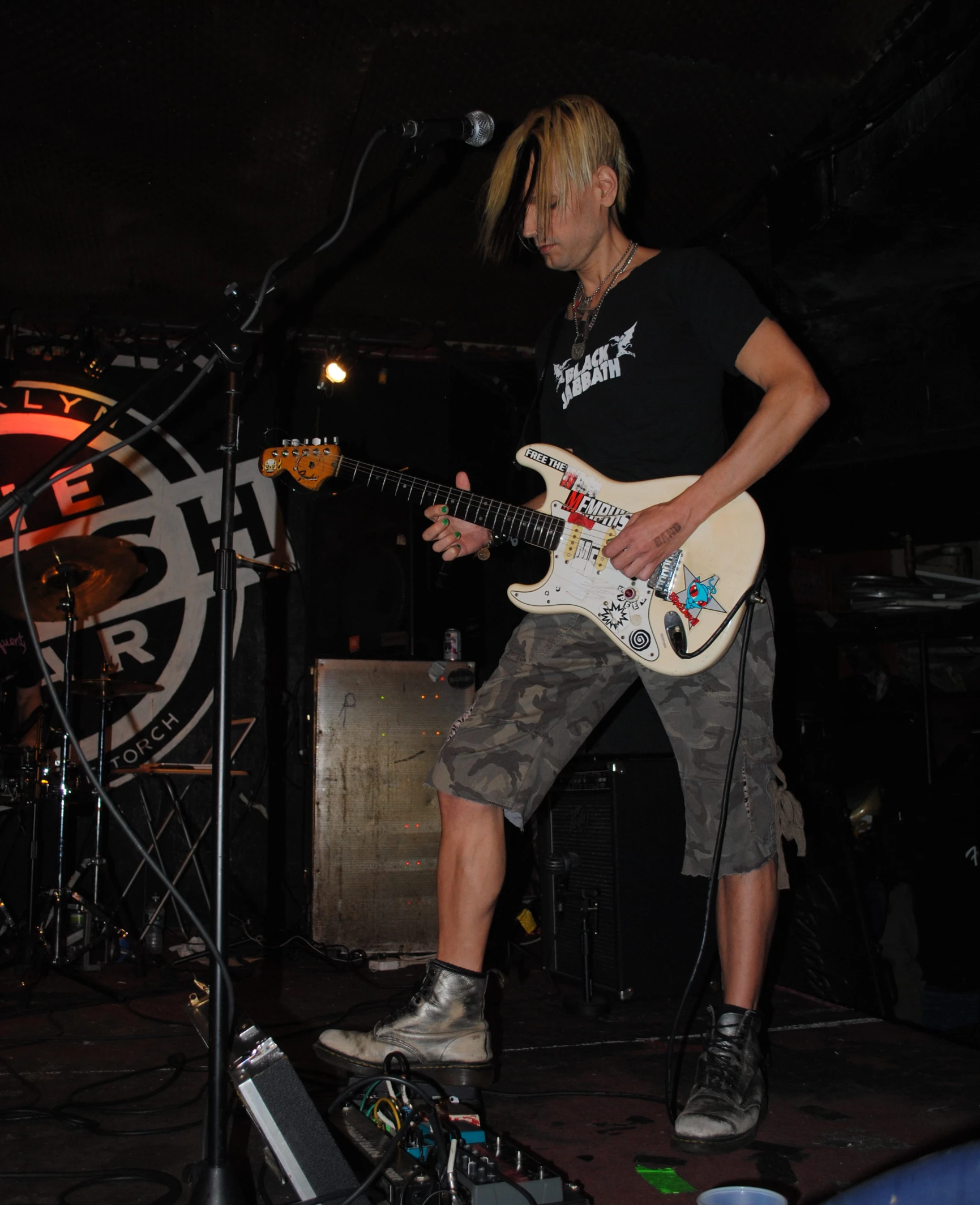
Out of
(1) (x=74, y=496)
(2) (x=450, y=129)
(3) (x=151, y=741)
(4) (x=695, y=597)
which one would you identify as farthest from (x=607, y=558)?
(1) (x=74, y=496)

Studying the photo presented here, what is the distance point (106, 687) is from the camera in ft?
13.5

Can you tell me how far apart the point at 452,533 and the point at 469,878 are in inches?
32.2

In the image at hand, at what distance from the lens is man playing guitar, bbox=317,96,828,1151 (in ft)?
5.98

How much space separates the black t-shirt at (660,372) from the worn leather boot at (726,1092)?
43.4 inches

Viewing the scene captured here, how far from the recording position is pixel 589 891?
3029mm

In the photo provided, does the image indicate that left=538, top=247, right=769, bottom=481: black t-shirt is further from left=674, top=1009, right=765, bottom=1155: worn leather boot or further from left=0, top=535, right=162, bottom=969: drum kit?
left=0, top=535, right=162, bottom=969: drum kit

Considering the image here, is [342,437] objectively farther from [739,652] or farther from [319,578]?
[739,652]

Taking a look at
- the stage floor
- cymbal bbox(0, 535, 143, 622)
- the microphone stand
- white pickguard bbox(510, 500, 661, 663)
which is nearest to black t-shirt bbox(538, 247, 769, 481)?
white pickguard bbox(510, 500, 661, 663)

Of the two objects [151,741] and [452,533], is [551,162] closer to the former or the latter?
[452,533]

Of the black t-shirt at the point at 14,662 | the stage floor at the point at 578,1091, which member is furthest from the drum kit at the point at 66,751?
the stage floor at the point at 578,1091

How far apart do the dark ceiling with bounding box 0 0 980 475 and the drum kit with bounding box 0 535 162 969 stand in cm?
158

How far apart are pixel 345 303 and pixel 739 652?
3.98 meters

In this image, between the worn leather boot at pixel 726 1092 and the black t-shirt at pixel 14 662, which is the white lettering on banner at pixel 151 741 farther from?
the worn leather boot at pixel 726 1092

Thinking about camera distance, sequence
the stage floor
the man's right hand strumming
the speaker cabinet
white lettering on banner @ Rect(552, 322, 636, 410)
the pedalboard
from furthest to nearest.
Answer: the speaker cabinet
the man's right hand strumming
white lettering on banner @ Rect(552, 322, 636, 410)
the stage floor
the pedalboard
